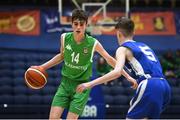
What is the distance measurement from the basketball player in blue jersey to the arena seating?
7699 mm

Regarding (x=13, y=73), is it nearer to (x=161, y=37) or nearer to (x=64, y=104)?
(x=161, y=37)

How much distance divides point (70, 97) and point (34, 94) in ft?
24.1

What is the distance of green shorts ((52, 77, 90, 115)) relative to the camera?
239 inches

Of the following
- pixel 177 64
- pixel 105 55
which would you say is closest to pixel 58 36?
pixel 177 64

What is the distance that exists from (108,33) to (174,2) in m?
2.58

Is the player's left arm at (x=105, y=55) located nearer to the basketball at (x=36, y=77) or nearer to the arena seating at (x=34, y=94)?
the basketball at (x=36, y=77)

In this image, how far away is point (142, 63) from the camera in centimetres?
493

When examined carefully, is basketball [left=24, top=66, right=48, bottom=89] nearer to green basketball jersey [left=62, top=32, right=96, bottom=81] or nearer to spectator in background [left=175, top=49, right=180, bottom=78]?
green basketball jersey [left=62, top=32, right=96, bottom=81]

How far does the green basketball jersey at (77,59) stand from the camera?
6117 millimetres

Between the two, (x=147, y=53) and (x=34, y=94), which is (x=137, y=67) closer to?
(x=147, y=53)

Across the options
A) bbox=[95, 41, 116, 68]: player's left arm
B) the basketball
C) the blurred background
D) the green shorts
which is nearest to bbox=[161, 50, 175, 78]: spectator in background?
the blurred background

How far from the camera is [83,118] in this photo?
Answer: 1100cm

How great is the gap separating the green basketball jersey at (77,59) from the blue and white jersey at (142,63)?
4.11 feet

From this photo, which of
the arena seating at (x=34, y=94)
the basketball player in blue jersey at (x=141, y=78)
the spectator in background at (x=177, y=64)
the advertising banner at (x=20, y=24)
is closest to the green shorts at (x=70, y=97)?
the basketball player in blue jersey at (x=141, y=78)
